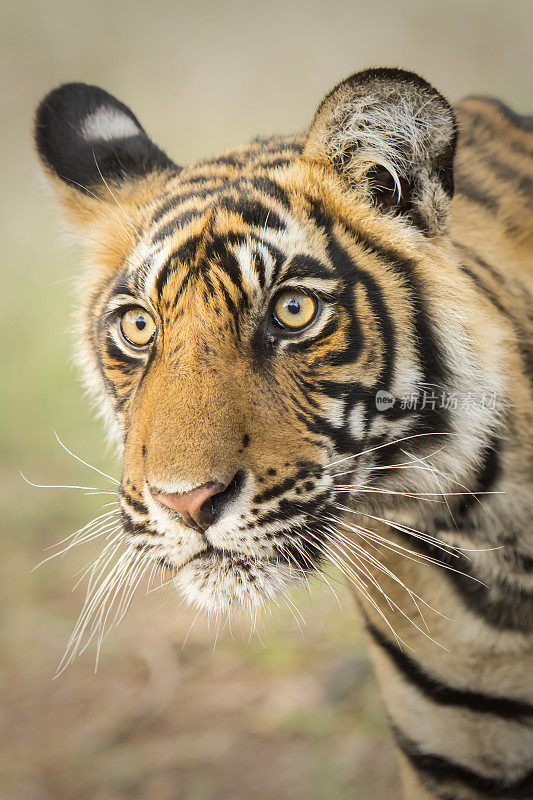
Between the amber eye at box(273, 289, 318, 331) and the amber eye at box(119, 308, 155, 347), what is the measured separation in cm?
19

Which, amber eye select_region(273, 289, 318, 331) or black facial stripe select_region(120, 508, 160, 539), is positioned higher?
amber eye select_region(273, 289, 318, 331)

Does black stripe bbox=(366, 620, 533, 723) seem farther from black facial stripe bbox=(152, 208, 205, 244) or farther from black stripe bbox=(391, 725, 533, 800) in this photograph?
black facial stripe bbox=(152, 208, 205, 244)

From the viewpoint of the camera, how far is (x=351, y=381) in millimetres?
972

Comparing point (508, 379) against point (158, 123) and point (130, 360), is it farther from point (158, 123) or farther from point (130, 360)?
point (158, 123)

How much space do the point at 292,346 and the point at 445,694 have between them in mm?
684

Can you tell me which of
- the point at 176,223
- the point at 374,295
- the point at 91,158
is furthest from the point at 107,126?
the point at 374,295

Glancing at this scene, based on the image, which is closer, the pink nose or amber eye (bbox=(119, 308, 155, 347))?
the pink nose

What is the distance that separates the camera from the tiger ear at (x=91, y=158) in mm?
1264

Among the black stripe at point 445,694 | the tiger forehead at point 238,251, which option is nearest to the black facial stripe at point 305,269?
the tiger forehead at point 238,251

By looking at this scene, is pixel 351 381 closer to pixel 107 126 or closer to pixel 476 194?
pixel 476 194

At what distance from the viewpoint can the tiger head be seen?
0.88 metres

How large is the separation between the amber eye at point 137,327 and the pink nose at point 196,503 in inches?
10.0

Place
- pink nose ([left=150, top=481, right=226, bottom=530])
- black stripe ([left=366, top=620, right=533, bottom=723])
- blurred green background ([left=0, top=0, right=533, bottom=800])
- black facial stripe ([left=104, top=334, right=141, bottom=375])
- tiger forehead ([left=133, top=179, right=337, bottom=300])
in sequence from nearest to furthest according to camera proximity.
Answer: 1. pink nose ([left=150, top=481, right=226, bottom=530])
2. tiger forehead ([left=133, top=179, right=337, bottom=300])
3. black facial stripe ([left=104, top=334, right=141, bottom=375])
4. black stripe ([left=366, top=620, right=533, bottom=723])
5. blurred green background ([left=0, top=0, right=533, bottom=800])

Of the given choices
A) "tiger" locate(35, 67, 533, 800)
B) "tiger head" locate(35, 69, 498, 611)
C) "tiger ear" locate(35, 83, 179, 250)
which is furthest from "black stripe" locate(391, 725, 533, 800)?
"tiger ear" locate(35, 83, 179, 250)
